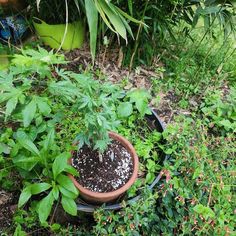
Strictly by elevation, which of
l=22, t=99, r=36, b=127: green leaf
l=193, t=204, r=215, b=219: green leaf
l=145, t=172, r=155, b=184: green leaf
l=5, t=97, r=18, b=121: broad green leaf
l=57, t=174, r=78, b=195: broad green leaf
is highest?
l=5, t=97, r=18, b=121: broad green leaf

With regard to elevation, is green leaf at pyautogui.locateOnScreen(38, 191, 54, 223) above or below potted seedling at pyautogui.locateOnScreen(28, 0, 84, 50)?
below

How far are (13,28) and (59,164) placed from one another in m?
1.26

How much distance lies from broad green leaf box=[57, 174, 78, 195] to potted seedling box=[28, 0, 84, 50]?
3.65 feet

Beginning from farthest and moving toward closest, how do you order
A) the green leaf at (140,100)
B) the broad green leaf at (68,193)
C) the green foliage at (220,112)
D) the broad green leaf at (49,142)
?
the green foliage at (220,112)
the green leaf at (140,100)
the broad green leaf at (49,142)
the broad green leaf at (68,193)

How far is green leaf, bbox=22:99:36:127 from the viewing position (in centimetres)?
134

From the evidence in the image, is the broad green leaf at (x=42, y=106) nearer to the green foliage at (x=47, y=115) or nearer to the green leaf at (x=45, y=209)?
the green foliage at (x=47, y=115)

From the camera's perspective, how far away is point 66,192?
142 centimetres

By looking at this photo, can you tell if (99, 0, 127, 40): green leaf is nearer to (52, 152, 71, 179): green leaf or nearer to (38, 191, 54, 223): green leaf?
(52, 152, 71, 179): green leaf

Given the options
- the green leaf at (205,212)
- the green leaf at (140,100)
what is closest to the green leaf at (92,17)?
the green leaf at (140,100)

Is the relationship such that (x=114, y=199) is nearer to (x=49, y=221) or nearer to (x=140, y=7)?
(x=49, y=221)

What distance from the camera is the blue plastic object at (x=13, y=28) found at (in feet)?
7.45

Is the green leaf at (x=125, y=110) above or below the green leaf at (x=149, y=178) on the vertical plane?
above

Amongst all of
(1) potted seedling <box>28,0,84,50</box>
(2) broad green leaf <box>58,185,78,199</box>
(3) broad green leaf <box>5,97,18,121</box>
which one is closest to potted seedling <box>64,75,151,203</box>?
(2) broad green leaf <box>58,185,78,199</box>

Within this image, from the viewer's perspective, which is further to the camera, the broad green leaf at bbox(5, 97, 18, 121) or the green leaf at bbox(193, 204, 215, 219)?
the green leaf at bbox(193, 204, 215, 219)
